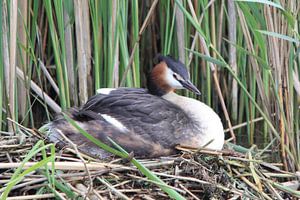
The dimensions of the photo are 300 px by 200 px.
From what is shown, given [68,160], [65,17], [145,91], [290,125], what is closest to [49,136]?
[68,160]

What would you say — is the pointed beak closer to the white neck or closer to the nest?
the white neck

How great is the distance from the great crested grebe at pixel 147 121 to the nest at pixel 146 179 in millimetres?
115

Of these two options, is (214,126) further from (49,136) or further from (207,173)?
(49,136)

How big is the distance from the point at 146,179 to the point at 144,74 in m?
2.63

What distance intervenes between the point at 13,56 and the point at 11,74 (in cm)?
12

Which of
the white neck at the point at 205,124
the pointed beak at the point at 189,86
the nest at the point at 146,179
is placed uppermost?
the pointed beak at the point at 189,86

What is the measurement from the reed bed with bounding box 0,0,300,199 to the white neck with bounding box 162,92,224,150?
0.67ft

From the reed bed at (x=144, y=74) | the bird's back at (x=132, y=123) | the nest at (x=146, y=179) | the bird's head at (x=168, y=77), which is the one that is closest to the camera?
the nest at (x=146, y=179)

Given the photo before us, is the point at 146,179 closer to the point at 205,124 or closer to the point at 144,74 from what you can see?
the point at 205,124

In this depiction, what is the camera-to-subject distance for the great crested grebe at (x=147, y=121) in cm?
446

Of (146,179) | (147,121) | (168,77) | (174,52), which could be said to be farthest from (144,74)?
(146,179)

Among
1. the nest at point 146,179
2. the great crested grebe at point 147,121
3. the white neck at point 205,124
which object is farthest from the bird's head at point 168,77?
the nest at point 146,179

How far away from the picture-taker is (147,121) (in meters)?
4.54

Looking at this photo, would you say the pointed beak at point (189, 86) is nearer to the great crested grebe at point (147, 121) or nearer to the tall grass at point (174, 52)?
the great crested grebe at point (147, 121)
